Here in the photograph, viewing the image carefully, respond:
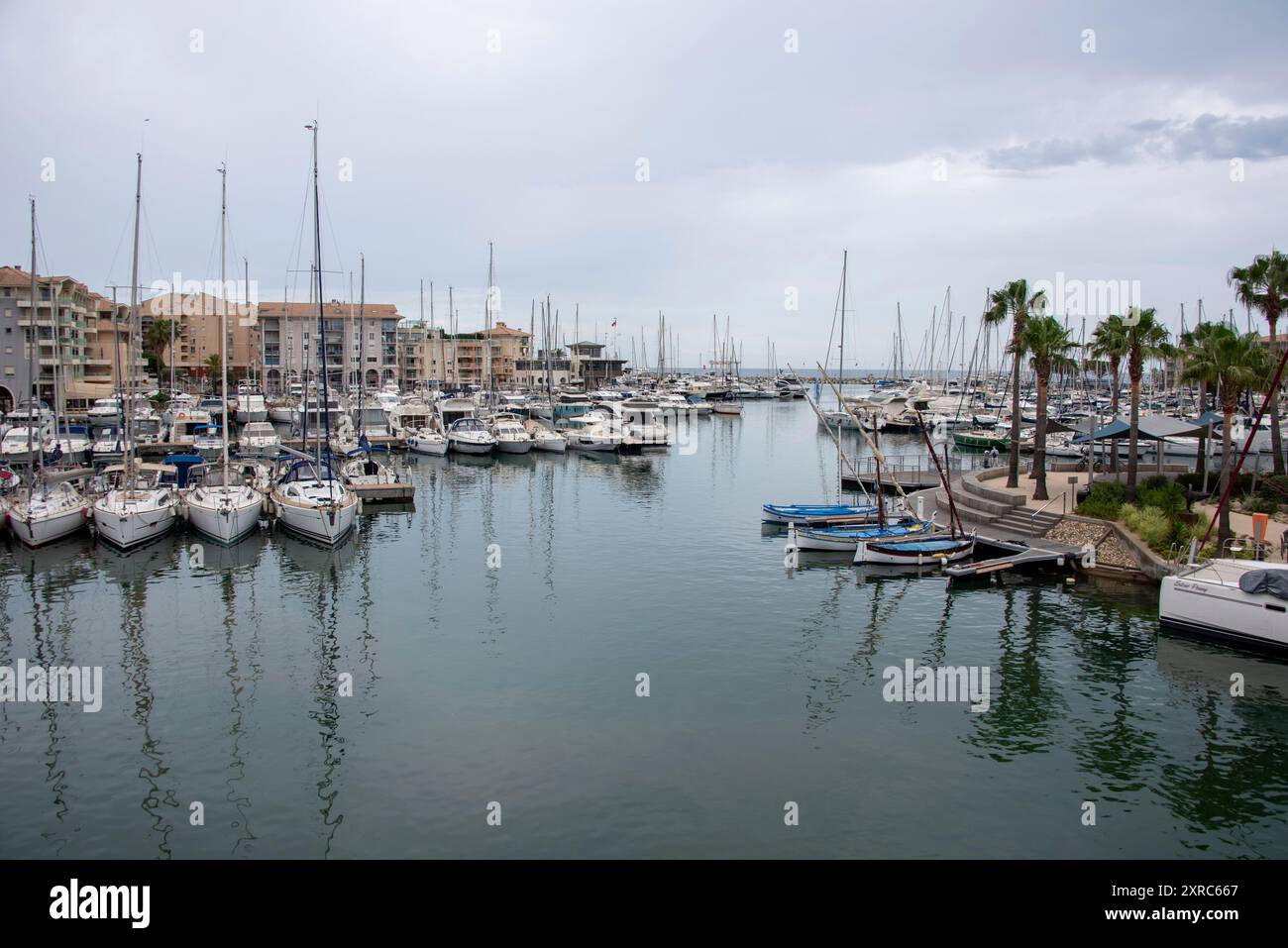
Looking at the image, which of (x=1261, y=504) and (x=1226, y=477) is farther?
(x=1226, y=477)

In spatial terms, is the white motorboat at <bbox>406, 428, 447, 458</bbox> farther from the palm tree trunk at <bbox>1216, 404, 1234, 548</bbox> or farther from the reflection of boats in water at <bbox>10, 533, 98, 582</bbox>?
the palm tree trunk at <bbox>1216, 404, 1234, 548</bbox>

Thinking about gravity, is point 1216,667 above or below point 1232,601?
below

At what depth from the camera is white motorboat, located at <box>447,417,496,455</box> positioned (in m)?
82.1

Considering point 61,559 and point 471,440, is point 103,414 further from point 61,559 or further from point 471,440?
point 61,559

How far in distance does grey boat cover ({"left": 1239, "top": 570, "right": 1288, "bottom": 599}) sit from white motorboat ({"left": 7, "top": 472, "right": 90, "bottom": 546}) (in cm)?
4777

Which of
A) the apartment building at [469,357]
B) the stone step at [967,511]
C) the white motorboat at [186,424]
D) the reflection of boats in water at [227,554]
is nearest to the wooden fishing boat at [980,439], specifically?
the stone step at [967,511]

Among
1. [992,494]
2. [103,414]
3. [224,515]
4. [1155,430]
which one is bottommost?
Result: [224,515]

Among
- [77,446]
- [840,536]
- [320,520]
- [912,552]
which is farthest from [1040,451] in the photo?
[77,446]

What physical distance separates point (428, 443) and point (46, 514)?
41.5 metres

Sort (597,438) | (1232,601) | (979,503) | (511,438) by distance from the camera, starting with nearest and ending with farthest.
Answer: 1. (1232,601)
2. (979,503)
3. (511,438)
4. (597,438)

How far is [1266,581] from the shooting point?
26688 millimetres

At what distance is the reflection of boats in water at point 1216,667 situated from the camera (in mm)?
24875

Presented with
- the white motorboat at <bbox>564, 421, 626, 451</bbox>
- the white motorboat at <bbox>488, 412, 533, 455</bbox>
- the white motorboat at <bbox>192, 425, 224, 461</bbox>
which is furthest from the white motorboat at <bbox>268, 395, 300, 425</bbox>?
the white motorboat at <bbox>564, 421, 626, 451</bbox>
